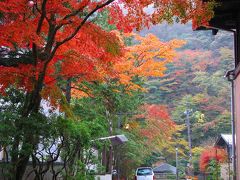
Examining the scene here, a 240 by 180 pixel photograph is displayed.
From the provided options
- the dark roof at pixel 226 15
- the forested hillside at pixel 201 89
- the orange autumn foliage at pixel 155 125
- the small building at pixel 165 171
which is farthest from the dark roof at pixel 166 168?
the dark roof at pixel 226 15

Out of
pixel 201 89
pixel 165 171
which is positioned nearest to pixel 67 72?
pixel 201 89

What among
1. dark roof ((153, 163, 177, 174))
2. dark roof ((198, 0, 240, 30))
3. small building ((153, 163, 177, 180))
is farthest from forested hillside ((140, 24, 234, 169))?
dark roof ((198, 0, 240, 30))

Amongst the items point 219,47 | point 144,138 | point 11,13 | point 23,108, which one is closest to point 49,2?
point 11,13

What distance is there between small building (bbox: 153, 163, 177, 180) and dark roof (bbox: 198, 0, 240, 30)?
31.0 meters

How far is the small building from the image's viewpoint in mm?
41750

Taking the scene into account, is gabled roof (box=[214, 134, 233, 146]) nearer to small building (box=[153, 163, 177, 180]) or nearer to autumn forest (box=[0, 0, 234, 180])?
autumn forest (box=[0, 0, 234, 180])

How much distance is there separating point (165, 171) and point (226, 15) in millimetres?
32597

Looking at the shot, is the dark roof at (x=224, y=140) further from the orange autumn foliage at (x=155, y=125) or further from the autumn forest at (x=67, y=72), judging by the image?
the orange autumn foliage at (x=155, y=125)

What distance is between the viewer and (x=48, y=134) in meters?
10.2

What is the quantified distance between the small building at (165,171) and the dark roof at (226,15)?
31.0 m

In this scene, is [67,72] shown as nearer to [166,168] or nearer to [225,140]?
[225,140]

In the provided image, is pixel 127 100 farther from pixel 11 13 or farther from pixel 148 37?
pixel 11 13

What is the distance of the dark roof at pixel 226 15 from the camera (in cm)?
1073

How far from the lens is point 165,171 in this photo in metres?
42.3
